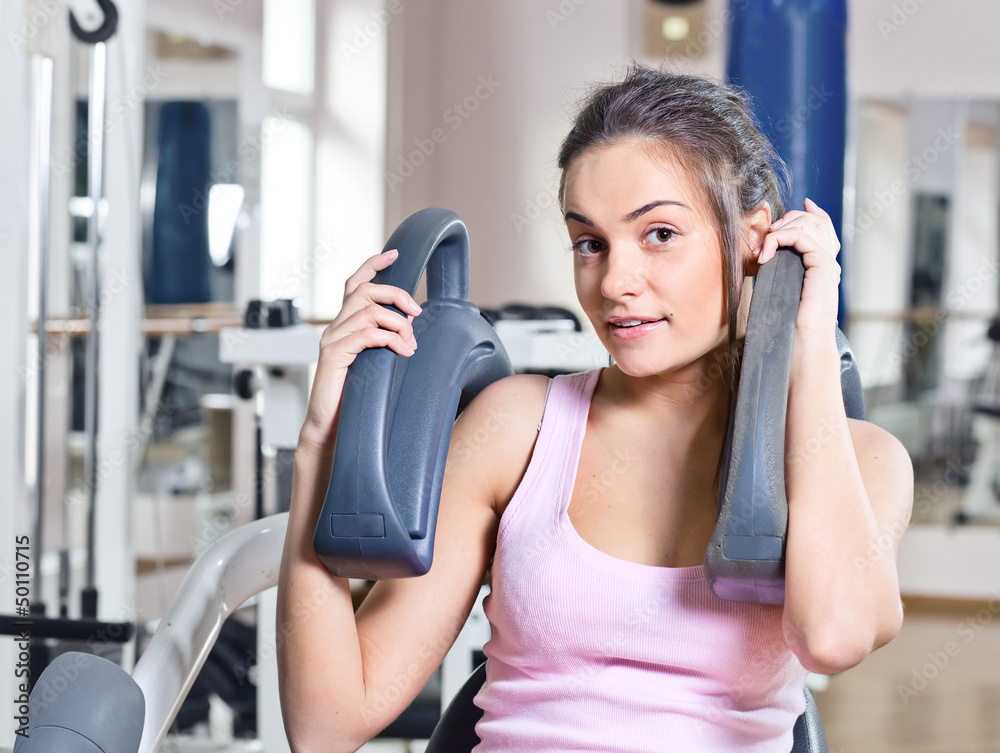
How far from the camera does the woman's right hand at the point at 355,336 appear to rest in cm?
85

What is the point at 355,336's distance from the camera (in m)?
0.85

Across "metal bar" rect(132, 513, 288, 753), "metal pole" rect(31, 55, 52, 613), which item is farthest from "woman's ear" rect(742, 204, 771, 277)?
"metal pole" rect(31, 55, 52, 613)

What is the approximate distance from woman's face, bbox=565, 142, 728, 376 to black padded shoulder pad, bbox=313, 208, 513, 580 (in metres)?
0.13

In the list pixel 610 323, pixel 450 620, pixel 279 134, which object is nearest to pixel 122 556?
pixel 450 620

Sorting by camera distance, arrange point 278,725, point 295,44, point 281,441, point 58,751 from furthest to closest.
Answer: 1. point 295,44
2. point 281,441
3. point 278,725
4. point 58,751

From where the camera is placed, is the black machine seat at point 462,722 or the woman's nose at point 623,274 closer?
the woman's nose at point 623,274

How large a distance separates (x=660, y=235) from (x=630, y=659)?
1.25 ft

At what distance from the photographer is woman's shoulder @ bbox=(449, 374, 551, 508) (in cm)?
104

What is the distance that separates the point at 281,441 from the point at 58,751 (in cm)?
130

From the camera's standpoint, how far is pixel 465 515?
1.04 m

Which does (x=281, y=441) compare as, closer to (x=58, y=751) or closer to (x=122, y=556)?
(x=122, y=556)

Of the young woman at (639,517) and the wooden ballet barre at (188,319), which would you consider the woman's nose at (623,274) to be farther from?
the wooden ballet barre at (188,319)

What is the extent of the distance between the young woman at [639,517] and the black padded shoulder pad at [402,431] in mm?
28

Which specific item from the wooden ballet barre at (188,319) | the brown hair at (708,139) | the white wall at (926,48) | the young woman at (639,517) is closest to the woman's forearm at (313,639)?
the young woman at (639,517)
